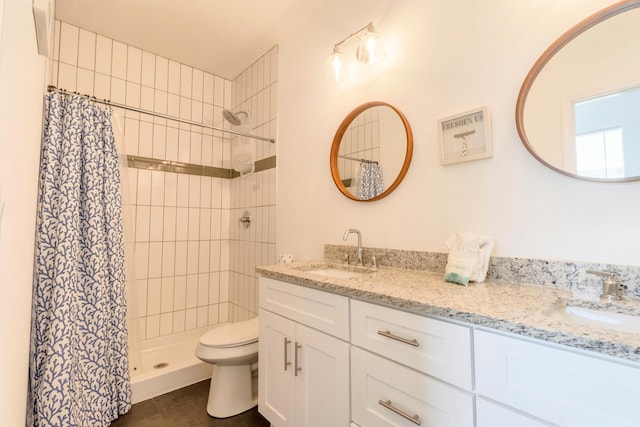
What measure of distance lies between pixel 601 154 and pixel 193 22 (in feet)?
8.17

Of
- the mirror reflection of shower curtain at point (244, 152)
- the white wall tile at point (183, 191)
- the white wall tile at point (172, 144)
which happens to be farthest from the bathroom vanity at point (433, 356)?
the white wall tile at point (172, 144)

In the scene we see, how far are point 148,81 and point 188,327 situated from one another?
2.19 m

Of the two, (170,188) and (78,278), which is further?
(170,188)

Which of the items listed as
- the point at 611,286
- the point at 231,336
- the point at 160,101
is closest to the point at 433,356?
the point at 611,286

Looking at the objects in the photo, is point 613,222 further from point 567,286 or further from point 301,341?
point 301,341

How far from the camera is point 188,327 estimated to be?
2.61 metres

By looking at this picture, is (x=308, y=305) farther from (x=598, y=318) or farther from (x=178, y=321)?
(x=178, y=321)

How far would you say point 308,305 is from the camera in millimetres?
1241

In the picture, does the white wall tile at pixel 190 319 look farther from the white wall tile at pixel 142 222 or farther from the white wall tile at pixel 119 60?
the white wall tile at pixel 119 60

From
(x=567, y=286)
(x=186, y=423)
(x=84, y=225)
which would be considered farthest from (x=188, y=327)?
(x=567, y=286)

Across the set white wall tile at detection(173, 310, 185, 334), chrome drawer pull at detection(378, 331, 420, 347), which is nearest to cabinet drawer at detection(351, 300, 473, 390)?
chrome drawer pull at detection(378, 331, 420, 347)

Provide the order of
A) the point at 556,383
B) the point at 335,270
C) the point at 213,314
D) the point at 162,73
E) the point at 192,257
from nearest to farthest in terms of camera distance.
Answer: the point at 556,383
the point at 335,270
the point at 162,73
the point at 192,257
the point at 213,314

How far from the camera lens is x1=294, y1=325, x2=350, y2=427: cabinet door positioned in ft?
3.55

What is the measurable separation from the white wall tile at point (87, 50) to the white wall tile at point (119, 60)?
0.40 ft
